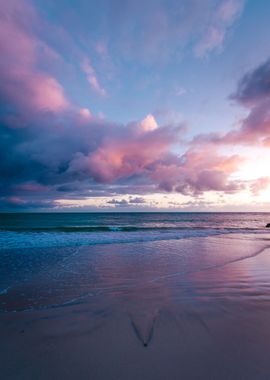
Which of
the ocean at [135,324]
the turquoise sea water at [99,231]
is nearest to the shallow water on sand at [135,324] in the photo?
the ocean at [135,324]

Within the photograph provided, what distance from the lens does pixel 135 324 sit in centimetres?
375

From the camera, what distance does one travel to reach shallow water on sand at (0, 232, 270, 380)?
260 centimetres

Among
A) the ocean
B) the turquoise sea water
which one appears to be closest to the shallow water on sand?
the ocean

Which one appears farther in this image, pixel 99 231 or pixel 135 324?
pixel 99 231

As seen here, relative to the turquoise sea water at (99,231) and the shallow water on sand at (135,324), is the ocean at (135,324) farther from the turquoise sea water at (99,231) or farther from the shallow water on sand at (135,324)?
the turquoise sea water at (99,231)

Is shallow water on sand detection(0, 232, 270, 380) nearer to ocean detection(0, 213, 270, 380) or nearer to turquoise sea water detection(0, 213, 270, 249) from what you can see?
ocean detection(0, 213, 270, 380)

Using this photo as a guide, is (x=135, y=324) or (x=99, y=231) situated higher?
(x=99, y=231)

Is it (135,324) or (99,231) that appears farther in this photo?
(99,231)

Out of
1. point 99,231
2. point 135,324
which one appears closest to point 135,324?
point 135,324

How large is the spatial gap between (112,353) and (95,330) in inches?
31.0

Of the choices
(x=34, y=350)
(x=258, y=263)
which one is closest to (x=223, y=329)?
(x=34, y=350)

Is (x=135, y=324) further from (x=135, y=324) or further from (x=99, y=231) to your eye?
(x=99, y=231)

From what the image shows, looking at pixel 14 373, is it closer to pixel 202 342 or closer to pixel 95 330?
pixel 95 330

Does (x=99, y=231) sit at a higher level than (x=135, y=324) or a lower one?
higher
